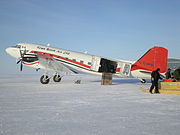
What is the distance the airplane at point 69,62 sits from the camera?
1783cm

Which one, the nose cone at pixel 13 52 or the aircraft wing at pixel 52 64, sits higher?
the nose cone at pixel 13 52

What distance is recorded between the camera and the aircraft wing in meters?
17.6

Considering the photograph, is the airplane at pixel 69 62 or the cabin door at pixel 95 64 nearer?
the airplane at pixel 69 62

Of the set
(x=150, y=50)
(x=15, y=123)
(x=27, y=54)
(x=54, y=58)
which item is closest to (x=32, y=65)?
(x=27, y=54)

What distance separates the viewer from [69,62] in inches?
758

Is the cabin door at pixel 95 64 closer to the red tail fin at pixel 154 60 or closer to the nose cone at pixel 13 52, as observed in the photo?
the red tail fin at pixel 154 60

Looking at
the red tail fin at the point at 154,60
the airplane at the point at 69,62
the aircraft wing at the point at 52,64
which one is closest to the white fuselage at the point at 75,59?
the airplane at the point at 69,62

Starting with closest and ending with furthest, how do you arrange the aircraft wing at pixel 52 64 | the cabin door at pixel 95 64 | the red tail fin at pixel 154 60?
the red tail fin at pixel 154 60
the aircraft wing at pixel 52 64
the cabin door at pixel 95 64

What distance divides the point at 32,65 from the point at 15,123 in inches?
609

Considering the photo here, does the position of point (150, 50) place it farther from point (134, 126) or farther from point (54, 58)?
point (134, 126)

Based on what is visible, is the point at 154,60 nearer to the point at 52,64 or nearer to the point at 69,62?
the point at 69,62

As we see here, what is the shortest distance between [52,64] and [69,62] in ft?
7.30

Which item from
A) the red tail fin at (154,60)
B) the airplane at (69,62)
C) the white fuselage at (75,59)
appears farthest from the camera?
the white fuselage at (75,59)

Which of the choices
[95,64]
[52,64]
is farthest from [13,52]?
[95,64]
